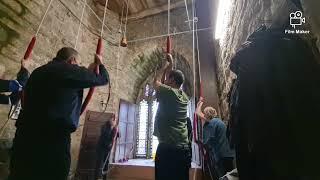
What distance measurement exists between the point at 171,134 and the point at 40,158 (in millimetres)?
774

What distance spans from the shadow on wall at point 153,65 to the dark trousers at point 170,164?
11.5 ft

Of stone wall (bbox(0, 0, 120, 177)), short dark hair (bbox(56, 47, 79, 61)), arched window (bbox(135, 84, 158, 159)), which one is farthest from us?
arched window (bbox(135, 84, 158, 159))

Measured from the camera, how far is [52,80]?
43.8 inches

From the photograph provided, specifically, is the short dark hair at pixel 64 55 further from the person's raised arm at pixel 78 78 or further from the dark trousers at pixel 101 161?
the dark trousers at pixel 101 161

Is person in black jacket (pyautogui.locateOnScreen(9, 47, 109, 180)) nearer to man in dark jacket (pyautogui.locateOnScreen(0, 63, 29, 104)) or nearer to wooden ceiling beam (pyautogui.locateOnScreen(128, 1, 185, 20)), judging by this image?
man in dark jacket (pyautogui.locateOnScreen(0, 63, 29, 104))

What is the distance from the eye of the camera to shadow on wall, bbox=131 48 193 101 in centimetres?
495

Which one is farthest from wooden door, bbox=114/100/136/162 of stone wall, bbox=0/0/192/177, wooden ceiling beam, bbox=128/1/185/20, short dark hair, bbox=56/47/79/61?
short dark hair, bbox=56/47/79/61

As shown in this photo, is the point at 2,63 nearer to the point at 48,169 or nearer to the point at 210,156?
the point at 48,169

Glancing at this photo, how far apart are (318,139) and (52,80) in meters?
1.21

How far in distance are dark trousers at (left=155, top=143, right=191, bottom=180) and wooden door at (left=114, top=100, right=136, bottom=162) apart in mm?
3516

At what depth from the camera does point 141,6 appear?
16.9ft

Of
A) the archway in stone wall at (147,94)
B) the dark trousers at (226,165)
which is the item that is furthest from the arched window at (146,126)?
the dark trousers at (226,165)

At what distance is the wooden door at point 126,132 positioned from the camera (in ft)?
15.6

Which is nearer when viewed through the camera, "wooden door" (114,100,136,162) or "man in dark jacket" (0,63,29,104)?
"man in dark jacket" (0,63,29,104)
